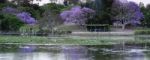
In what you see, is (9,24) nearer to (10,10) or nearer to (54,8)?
(10,10)

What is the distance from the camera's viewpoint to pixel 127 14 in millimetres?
66250

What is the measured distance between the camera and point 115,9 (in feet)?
223

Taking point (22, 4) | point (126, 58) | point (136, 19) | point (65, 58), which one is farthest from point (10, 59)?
point (22, 4)

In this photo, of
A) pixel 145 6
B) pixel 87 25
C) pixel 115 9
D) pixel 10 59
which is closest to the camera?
pixel 10 59

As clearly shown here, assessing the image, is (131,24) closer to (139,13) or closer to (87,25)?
(139,13)

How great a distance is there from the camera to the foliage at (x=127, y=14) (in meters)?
66.3

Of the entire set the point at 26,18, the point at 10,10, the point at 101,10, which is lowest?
the point at 26,18

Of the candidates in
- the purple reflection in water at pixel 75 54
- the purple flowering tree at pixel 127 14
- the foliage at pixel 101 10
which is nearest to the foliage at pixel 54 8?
the foliage at pixel 101 10

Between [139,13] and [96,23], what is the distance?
765 cm

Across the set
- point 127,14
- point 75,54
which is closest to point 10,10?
point 127,14

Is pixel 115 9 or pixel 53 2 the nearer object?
pixel 115 9

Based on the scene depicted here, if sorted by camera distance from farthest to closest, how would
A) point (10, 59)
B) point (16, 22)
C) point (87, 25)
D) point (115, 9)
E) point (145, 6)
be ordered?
point (145, 6) → point (115, 9) → point (87, 25) → point (16, 22) → point (10, 59)

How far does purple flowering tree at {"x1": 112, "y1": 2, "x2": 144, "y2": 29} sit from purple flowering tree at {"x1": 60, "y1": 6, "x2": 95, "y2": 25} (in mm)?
4311

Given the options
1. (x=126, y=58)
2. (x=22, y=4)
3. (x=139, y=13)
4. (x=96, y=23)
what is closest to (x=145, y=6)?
(x=139, y=13)
